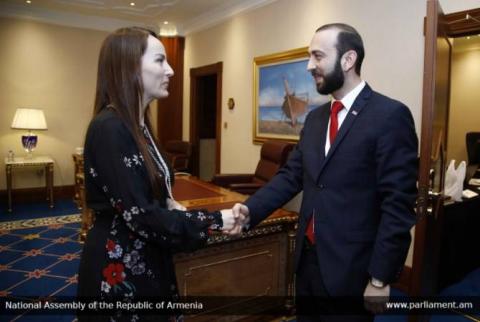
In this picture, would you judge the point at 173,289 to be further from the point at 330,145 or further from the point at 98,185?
the point at 330,145

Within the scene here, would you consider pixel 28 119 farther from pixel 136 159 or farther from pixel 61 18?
pixel 136 159

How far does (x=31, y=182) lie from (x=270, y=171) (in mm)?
4173

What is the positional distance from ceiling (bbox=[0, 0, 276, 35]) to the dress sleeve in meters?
4.22

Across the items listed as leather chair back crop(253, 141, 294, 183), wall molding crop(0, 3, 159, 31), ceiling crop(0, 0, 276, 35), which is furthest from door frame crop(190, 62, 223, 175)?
leather chair back crop(253, 141, 294, 183)

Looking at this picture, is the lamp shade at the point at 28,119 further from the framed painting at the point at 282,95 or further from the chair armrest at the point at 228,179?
the framed painting at the point at 282,95

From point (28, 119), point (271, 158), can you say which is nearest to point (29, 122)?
point (28, 119)

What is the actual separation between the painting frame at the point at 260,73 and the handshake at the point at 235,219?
9.10 ft

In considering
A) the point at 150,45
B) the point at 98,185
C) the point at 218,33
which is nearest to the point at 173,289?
the point at 98,185

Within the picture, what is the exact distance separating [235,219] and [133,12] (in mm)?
5352

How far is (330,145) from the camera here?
1.36 metres

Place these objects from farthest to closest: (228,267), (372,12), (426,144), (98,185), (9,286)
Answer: (372,12) < (9,286) < (228,267) < (426,144) < (98,185)

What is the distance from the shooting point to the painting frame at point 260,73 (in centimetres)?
413

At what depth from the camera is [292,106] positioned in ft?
13.9

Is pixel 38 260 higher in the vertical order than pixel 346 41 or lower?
lower
